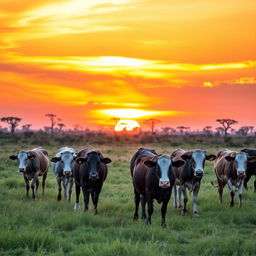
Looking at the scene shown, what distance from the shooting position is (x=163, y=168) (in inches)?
455

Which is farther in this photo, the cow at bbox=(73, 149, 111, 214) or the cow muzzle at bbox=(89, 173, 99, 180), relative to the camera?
the cow at bbox=(73, 149, 111, 214)

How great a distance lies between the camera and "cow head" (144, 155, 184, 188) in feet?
37.2

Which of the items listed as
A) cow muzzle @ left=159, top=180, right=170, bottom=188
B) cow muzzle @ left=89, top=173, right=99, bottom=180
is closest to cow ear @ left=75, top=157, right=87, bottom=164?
cow muzzle @ left=89, top=173, right=99, bottom=180

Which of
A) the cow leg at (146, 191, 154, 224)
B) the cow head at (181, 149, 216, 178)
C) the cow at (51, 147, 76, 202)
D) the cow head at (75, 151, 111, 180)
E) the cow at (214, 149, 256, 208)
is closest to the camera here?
the cow leg at (146, 191, 154, 224)

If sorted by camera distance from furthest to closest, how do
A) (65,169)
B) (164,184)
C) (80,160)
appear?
(65,169)
(80,160)
(164,184)

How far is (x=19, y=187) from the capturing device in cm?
1934

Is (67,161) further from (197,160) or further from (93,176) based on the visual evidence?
(197,160)

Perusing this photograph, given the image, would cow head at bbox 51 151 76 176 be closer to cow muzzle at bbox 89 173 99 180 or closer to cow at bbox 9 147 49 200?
cow at bbox 9 147 49 200

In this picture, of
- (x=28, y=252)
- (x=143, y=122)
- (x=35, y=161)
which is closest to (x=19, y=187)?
(x=35, y=161)

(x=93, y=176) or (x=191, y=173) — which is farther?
(x=191, y=173)

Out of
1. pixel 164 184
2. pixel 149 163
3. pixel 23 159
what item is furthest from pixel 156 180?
pixel 23 159

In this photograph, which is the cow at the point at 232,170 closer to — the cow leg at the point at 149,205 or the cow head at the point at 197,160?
the cow head at the point at 197,160

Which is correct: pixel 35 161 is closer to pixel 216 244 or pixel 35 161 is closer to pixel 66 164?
pixel 66 164

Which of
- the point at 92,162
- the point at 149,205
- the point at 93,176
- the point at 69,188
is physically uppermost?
the point at 92,162
